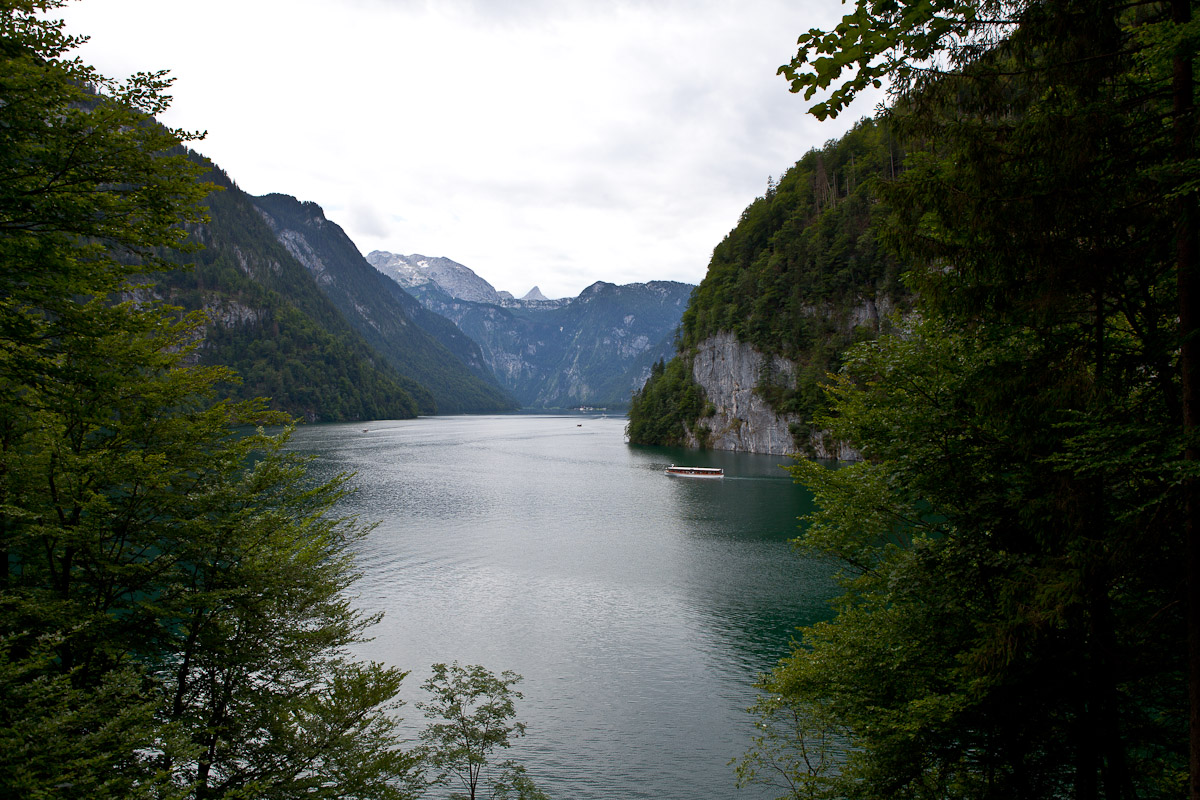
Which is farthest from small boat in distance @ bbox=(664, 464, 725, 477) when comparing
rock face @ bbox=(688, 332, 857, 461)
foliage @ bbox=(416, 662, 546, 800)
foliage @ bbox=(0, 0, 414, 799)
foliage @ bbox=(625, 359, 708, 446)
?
foliage @ bbox=(0, 0, 414, 799)

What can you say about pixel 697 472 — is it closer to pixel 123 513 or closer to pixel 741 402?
pixel 741 402

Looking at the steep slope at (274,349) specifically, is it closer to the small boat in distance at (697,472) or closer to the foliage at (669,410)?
the foliage at (669,410)

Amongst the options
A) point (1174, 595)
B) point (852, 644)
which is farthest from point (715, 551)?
point (1174, 595)

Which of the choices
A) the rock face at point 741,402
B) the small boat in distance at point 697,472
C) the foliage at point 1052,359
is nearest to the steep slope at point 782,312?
the rock face at point 741,402

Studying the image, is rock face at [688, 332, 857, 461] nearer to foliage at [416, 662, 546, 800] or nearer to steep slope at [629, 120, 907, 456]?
steep slope at [629, 120, 907, 456]

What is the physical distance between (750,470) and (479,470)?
101 ft

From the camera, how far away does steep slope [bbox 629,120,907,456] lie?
248 feet

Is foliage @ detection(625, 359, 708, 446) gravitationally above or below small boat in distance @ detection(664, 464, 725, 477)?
above

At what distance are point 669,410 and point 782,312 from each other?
2502 centimetres

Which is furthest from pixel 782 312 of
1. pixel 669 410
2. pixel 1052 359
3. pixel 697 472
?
pixel 1052 359

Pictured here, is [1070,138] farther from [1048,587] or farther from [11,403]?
[11,403]

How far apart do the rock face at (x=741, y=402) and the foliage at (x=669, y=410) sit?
1484mm

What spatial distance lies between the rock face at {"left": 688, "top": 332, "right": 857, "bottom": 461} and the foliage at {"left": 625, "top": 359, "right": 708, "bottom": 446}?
1484mm

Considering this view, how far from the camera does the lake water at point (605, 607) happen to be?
16328mm
